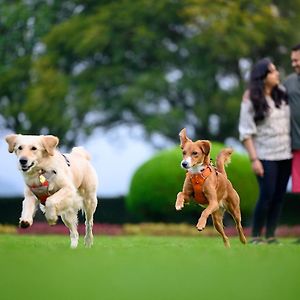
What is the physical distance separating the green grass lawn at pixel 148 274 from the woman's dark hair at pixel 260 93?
98.3 inches

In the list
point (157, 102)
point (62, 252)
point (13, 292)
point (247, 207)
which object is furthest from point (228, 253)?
point (157, 102)

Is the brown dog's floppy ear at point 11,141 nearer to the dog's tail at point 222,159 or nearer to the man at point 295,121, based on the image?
the dog's tail at point 222,159

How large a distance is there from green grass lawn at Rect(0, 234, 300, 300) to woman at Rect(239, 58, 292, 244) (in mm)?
2298

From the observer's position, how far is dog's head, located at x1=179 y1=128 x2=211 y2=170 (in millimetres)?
6766

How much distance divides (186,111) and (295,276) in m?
22.0

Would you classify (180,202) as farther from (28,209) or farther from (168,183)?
(168,183)

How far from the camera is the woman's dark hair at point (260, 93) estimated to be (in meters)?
9.34

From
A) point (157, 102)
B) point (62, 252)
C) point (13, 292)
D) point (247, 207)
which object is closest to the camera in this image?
point (13, 292)

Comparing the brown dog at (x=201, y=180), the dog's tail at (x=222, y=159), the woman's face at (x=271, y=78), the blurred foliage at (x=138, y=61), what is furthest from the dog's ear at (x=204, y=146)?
the blurred foliage at (x=138, y=61)

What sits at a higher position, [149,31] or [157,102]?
[149,31]

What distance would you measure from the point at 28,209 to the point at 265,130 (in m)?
3.40

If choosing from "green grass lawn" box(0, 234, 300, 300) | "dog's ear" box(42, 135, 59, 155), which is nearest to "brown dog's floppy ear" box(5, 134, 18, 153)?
"dog's ear" box(42, 135, 59, 155)

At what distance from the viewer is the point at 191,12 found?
25016mm

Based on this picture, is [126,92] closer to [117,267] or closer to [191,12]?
[191,12]
